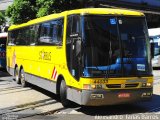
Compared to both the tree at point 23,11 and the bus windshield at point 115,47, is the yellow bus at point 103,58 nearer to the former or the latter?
the bus windshield at point 115,47

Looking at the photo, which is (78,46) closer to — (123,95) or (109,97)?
(109,97)

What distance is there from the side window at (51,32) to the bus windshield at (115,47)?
5.50 ft

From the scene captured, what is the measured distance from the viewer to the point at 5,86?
62.1 feet

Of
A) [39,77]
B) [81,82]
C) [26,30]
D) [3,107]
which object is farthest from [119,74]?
[26,30]

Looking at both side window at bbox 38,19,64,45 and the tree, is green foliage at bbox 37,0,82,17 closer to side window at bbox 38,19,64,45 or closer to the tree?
the tree

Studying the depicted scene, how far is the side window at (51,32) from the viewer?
13163 millimetres

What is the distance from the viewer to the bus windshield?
11344 mm

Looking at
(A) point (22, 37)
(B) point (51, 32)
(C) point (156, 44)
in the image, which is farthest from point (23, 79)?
(C) point (156, 44)

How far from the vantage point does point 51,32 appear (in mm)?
14156

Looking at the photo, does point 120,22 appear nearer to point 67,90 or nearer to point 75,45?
point 75,45

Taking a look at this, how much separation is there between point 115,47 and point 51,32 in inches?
125

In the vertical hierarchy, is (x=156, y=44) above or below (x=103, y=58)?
below

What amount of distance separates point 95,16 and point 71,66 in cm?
150

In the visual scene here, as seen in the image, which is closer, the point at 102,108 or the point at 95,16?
the point at 95,16
